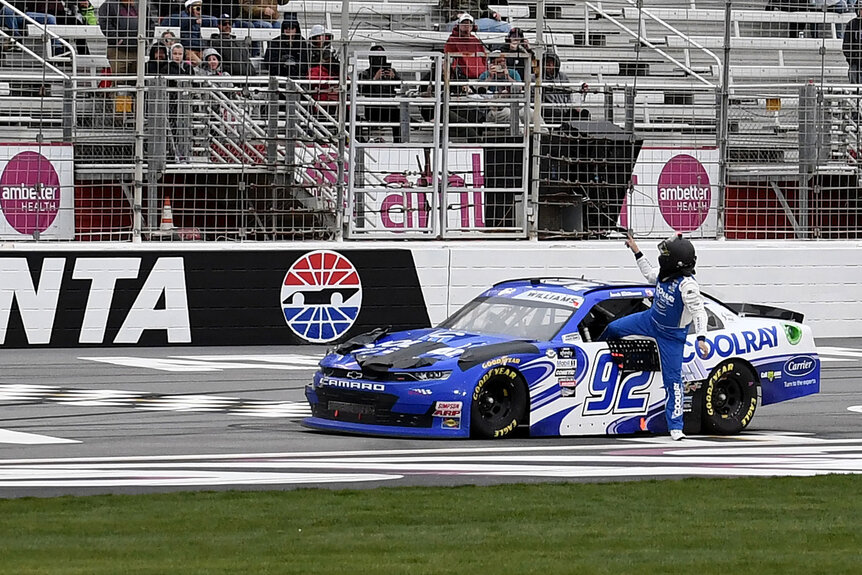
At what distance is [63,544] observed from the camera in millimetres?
7035

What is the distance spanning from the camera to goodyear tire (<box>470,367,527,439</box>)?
11203mm

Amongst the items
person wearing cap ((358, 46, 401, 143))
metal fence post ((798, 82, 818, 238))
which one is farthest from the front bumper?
metal fence post ((798, 82, 818, 238))

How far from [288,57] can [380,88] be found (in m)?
1.26

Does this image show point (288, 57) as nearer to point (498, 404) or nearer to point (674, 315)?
point (498, 404)

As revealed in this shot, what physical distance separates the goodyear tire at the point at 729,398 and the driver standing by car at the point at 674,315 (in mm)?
559

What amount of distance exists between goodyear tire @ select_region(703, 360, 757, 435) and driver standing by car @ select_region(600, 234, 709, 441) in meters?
0.56

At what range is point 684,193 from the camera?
1938 cm

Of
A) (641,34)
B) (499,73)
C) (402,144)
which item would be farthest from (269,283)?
(641,34)

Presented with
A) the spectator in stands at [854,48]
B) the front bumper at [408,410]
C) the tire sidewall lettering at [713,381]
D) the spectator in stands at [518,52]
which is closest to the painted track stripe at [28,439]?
the front bumper at [408,410]

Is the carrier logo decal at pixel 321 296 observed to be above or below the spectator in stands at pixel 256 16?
below

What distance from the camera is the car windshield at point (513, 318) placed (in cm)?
1174

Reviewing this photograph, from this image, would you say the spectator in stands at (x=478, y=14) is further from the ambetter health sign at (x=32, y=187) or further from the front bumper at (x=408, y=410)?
the front bumper at (x=408, y=410)

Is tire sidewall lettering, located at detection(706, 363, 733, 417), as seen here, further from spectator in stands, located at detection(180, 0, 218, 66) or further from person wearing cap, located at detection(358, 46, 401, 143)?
spectator in stands, located at detection(180, 0, 218, 66)

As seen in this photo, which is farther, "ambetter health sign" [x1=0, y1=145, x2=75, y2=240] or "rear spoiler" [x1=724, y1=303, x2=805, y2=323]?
"ambetter health sign" [x1=0, y1=145, x2=75, y2=240]
